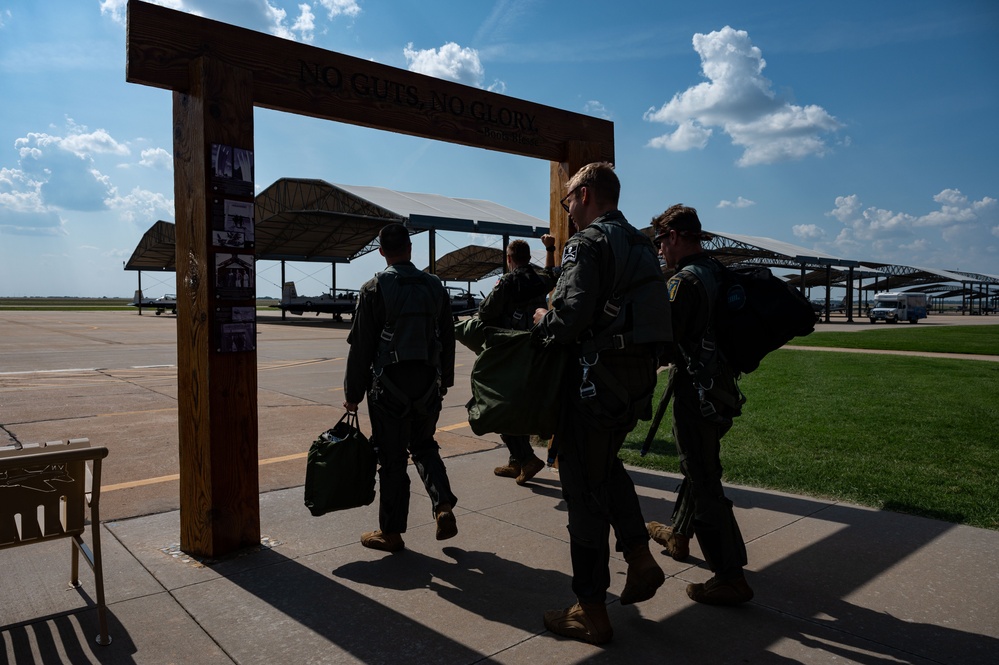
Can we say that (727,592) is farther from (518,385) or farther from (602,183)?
(602,183)

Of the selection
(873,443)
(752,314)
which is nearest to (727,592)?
(752,314)

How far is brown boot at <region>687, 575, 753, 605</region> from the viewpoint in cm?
337

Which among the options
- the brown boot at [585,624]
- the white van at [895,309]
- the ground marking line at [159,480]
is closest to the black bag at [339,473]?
the ground marking line at [159,480]

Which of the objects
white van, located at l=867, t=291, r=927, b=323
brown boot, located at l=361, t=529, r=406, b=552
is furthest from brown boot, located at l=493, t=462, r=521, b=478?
white van, located at l=867, t=291, r=927, b=323

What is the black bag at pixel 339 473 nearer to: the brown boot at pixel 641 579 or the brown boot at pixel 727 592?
the brown boot at pixel 641 579

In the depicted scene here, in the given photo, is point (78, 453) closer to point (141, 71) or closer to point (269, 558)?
point (269, 558)

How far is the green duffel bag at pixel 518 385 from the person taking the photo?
9.82 feet

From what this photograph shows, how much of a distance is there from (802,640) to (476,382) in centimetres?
191

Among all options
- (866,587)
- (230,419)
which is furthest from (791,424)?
(230,419)

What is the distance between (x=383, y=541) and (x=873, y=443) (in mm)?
5533

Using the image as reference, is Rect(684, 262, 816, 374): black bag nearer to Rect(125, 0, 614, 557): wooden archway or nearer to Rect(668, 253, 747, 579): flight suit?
Rect(668, 253, 747, 579): flight suit

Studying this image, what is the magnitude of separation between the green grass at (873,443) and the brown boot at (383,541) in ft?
9.96

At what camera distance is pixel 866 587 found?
361 cm

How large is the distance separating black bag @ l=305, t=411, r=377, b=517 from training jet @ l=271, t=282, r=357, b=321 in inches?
1498
